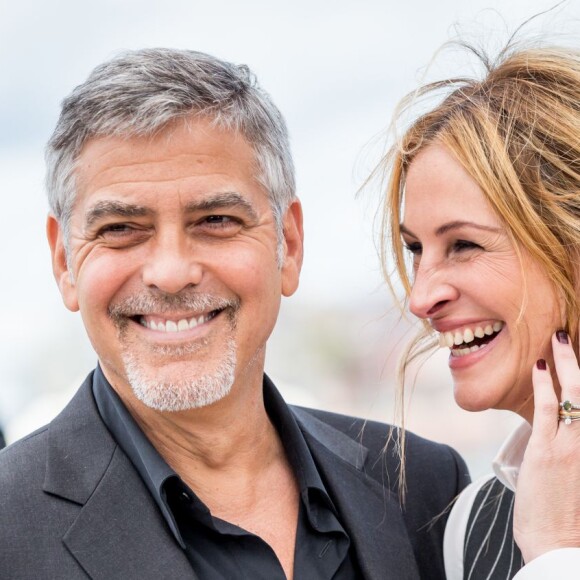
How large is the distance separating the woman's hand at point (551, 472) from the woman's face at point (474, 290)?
0.08 meters

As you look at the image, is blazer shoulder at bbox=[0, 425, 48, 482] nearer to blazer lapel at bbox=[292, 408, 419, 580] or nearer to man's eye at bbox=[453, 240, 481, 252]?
blazer lapel at bbox=[292, 408, 419, 580]

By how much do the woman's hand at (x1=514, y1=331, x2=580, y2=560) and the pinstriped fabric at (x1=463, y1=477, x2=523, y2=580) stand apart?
1.03 feet

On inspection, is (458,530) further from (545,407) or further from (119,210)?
(119,210)

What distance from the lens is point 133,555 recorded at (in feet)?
7.35

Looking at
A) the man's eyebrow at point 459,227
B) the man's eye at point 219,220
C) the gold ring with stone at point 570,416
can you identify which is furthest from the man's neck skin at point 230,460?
the gold ring with stone at point 570,416

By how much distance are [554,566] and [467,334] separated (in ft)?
1.96

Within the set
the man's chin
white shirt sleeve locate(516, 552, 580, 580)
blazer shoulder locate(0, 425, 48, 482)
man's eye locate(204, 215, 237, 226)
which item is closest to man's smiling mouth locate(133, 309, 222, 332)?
the man's chin

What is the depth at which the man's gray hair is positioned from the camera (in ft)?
8.02

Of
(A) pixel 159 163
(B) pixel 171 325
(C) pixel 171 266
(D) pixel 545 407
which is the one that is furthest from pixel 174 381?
(D) pixel 545 407

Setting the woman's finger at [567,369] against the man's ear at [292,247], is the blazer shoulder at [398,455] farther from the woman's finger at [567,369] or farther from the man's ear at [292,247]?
the woman's finger at [567,369]

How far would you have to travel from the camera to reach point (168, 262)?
2414 mm

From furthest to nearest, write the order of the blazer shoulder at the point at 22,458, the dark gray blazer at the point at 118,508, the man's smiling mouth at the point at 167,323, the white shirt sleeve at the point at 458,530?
the white shirt sleeve at the point at 458,530
the man's smiling mouth at the point at 167,323
the blazer shoulder at the point at 22,458
the dark gray blazer at the point at 118,508

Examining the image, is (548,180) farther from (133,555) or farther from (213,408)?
(133,555)

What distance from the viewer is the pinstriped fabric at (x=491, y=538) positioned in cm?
268
